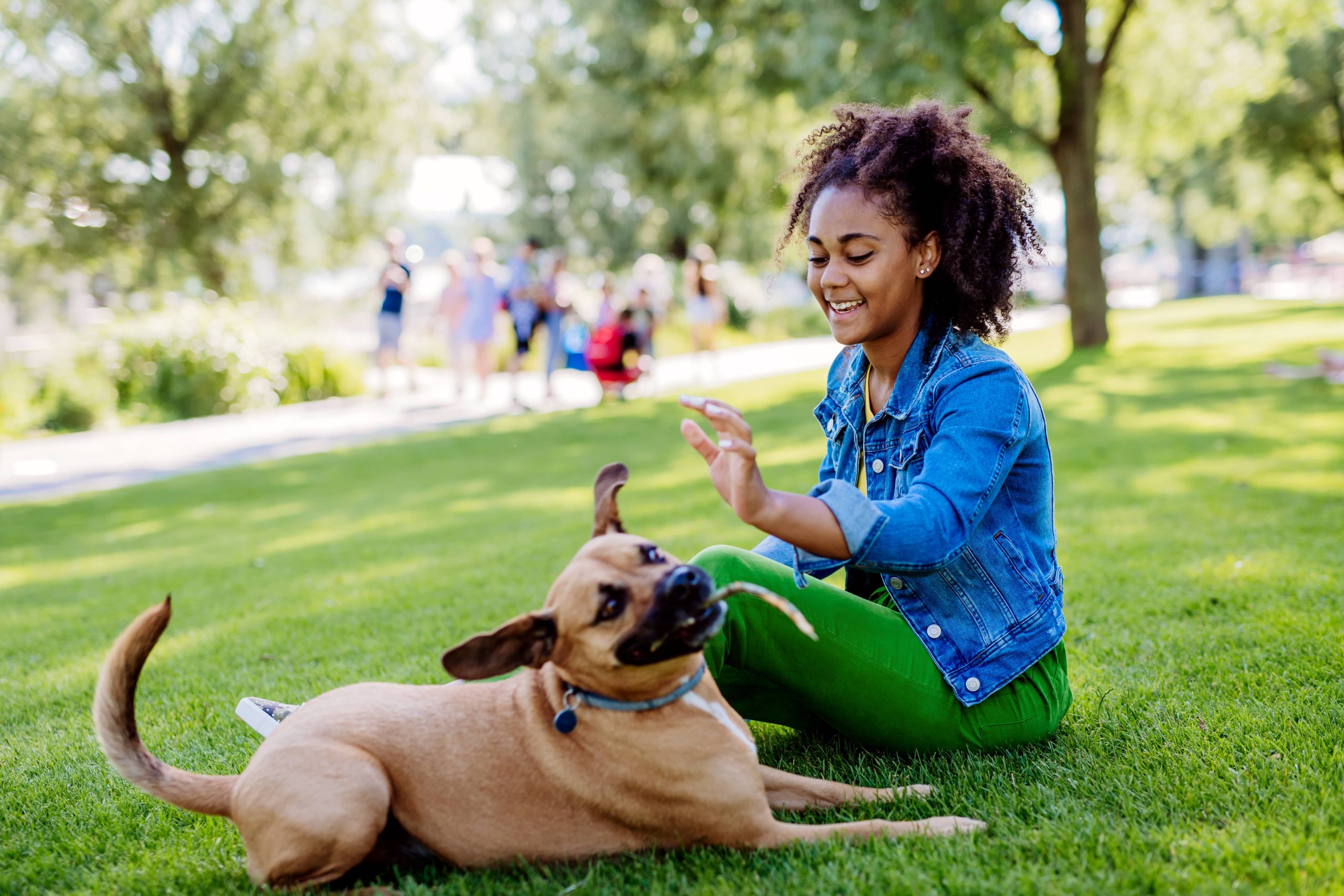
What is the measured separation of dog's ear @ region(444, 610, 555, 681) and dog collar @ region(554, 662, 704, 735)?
16 centimetres

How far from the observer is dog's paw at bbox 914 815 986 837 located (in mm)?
2758

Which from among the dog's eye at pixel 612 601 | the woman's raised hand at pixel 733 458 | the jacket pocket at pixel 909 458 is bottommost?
the dog's eye at pixel 612 601

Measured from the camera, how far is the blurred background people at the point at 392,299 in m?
17.2

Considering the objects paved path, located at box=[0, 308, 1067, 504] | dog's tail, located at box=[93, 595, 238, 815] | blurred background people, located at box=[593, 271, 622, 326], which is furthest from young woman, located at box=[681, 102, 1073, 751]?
blurred background people, located at box=[593, 271, 622, 326]

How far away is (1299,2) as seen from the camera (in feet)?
62.6

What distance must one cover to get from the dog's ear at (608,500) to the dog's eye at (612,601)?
334 mm

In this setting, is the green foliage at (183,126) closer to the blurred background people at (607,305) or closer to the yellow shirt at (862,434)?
the blurred background people at (607,305)

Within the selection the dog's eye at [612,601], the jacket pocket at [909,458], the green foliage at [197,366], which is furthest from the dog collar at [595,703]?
the green foliage at [197,366]

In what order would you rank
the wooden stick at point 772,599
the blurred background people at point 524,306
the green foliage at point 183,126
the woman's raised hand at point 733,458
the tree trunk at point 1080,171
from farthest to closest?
the green foliage at point 183,126, the blurred background people at point 524,306, the tree trunk at point 1080,171, the wooden stick at point 772,599, the woman's raised hand at point 733,458

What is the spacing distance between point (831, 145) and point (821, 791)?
81.8 inches

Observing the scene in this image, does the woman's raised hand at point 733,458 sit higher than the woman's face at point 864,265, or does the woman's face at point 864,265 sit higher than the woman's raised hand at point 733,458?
the woman's face at point 864,265

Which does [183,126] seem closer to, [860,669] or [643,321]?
[643,321]

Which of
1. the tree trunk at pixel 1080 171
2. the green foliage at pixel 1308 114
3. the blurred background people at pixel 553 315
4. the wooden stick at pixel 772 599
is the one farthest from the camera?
the green foliage at pixel 1308 114

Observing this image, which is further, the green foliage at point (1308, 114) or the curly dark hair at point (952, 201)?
the green foliage at point (1308, 114)
